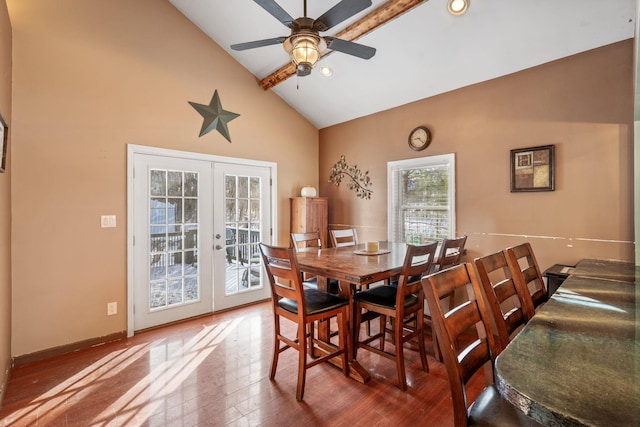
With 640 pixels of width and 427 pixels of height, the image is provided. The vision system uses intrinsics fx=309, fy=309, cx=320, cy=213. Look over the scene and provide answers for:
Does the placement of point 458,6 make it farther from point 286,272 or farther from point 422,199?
point 286,272

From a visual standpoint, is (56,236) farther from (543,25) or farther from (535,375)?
(543,25)

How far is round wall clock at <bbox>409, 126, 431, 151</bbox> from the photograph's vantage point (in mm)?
3701

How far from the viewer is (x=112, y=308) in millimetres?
3152

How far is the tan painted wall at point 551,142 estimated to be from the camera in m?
2.50

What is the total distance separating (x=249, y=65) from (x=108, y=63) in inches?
64.1

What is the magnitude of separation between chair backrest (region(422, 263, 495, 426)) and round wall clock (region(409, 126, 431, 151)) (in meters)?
2.70

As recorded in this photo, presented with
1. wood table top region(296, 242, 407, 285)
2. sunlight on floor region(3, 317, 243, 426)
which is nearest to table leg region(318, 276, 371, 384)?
wood table top region(296, 242, 407, 285)

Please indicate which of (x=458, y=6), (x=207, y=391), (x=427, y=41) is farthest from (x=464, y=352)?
(x=427, y=41)

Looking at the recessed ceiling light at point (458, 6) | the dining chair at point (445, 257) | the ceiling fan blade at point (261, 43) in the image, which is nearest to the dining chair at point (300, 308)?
the dining chair at point (445, 257)

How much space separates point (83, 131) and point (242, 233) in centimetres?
204

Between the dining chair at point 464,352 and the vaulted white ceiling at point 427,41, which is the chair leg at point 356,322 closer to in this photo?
the dining chair at point 464,352

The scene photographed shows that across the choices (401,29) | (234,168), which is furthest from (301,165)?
(401,29)

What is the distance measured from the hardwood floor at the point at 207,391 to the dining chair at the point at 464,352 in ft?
3.22

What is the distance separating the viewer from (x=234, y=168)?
13.4 feet
